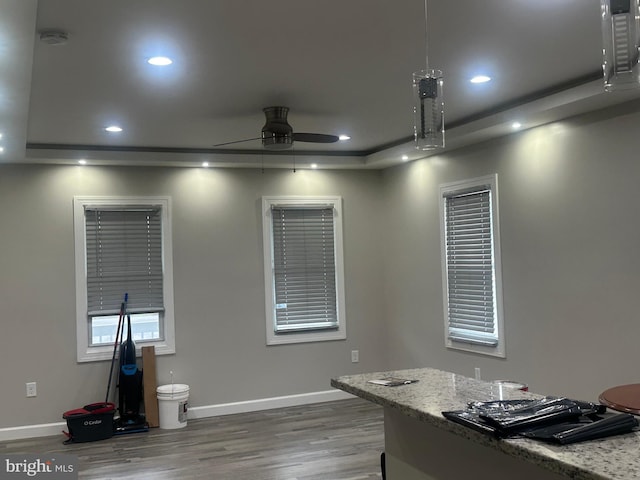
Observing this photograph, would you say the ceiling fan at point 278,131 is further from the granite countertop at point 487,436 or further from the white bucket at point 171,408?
the white bucket at point 171,408

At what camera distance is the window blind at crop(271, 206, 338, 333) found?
22.4 feet

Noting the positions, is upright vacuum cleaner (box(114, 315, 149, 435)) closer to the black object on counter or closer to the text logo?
the text logo

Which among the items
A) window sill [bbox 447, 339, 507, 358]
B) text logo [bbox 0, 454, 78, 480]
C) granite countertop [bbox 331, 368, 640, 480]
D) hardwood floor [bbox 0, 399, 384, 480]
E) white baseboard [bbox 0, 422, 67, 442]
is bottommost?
hardwood floor [bbox 0, 399, 384, 480]

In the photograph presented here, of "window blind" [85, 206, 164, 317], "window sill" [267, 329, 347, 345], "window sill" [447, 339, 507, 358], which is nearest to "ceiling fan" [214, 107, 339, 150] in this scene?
"window blind" [85, 206, 164, 317]

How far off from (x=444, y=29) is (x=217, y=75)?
140 centimetres

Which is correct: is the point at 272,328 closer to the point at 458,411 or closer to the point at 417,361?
the point at 417,361

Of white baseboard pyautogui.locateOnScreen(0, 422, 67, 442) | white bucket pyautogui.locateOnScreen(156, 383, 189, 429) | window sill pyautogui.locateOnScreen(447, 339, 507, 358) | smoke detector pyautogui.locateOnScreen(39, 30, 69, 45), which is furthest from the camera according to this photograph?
white bucket pyautogui.locateOnScreen(156, 383, 189, 429)

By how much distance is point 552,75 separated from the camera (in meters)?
4.09

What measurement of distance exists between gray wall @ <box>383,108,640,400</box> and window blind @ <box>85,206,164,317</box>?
2820 mm

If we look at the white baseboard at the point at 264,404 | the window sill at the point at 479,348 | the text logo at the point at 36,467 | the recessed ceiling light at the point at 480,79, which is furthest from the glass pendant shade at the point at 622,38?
the white baseboard at the point at 264,404

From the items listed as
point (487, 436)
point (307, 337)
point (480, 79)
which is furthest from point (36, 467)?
point (307, 337)

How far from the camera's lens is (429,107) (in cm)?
221

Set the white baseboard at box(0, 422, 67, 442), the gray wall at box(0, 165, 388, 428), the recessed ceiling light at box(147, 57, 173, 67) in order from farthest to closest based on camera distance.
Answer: the gray wall at box(0, 165, 388, 428)
the white baseboard at box(0, 422, 67, 442)
the recessed ceiling light at box(147, 57, 173, 67)

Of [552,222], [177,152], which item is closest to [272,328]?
[177,152]
